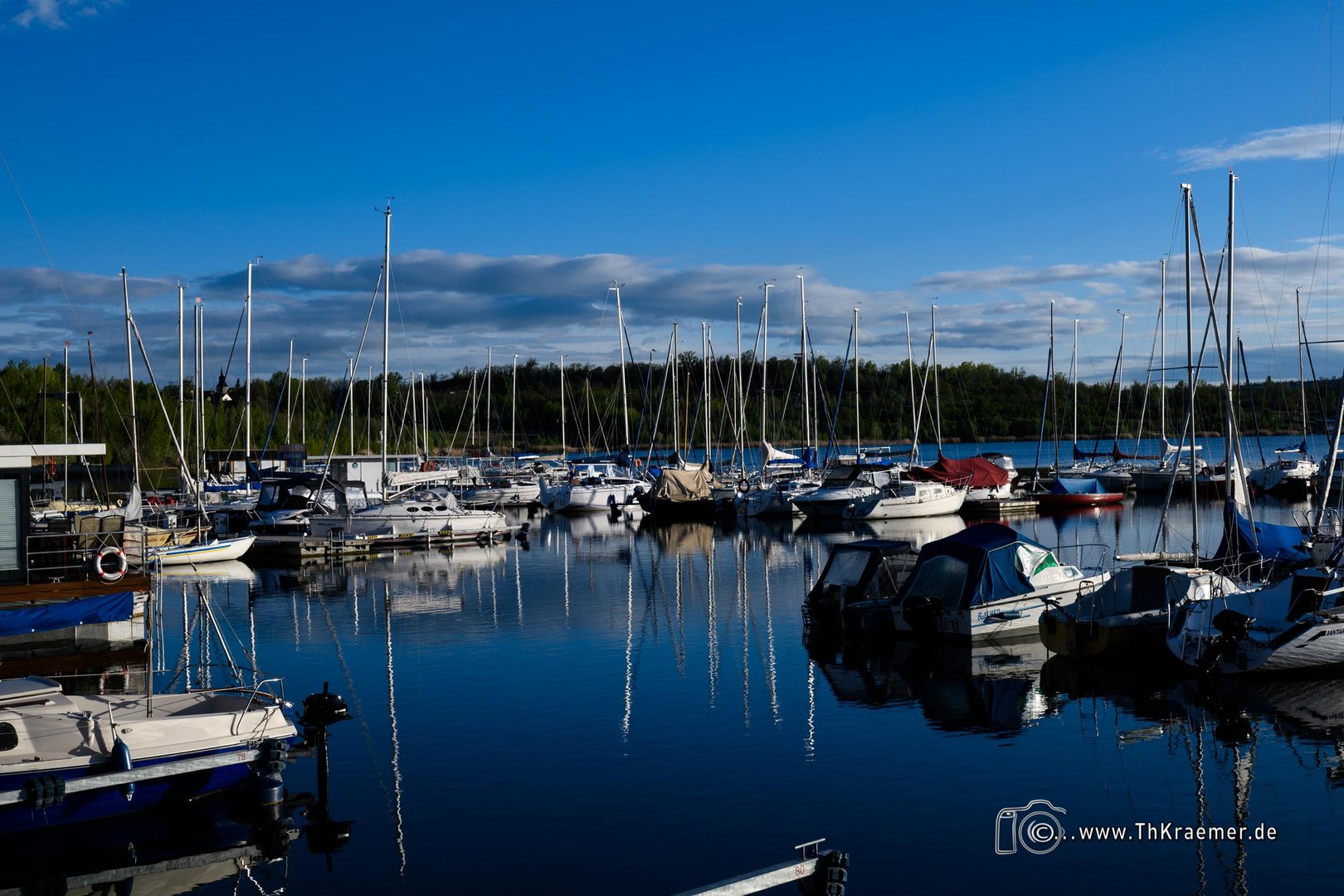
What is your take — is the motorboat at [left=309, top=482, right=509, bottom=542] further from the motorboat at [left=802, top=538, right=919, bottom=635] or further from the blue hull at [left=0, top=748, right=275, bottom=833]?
the blue hull at [left=0, top=748, right=275, bottom=833]

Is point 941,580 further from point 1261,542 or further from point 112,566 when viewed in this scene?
point 112,566

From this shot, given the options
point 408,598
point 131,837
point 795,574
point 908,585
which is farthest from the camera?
point 795,574

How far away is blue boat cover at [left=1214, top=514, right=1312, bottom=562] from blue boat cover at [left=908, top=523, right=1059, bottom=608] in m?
7.15

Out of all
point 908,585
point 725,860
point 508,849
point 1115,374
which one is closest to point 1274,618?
point 908,585

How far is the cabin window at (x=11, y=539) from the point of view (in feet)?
77.9

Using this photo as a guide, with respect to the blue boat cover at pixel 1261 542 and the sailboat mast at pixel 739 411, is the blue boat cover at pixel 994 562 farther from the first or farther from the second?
the sailboat mast at pixel 739 411

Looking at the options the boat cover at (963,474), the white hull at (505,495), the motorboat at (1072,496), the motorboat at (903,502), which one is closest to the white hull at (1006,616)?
the motorboat at (903,502)

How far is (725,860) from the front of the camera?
14.3 metres

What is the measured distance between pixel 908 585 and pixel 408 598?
16233 millimetres

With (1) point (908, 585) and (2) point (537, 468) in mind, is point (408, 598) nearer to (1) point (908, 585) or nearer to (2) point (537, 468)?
(1) point (908, 585)

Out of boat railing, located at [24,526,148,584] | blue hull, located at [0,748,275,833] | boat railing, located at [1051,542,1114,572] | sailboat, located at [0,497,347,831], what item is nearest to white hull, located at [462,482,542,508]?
boat railing, located at [1051,542,1114,572]

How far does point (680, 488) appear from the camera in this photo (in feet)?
223

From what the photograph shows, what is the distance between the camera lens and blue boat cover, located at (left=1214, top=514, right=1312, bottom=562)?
3194 cm

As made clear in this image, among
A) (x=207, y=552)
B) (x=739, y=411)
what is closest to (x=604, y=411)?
(x=739, y=411)
